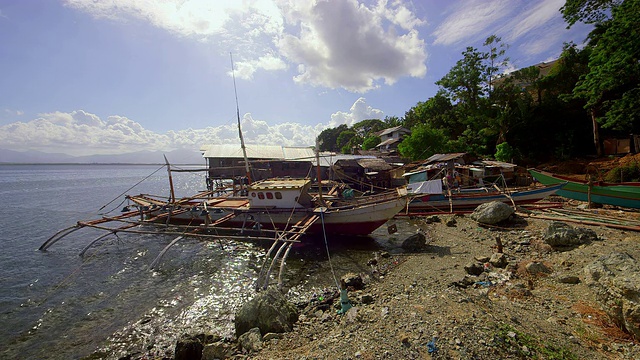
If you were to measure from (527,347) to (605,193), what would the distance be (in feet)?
64.4

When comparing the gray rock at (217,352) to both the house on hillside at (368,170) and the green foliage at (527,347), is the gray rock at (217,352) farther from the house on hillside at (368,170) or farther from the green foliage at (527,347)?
the house on hillside at (368,170)

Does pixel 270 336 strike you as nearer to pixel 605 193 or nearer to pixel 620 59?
pixel 605 193

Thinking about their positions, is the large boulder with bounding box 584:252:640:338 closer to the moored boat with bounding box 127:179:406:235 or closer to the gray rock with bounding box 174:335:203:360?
the moored boat with bounding box 127:179:406:235

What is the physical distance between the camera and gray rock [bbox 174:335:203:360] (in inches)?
279

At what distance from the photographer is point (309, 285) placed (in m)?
11.7

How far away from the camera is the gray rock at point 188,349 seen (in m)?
7.09

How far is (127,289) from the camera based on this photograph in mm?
12539

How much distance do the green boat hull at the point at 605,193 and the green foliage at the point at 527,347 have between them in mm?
18446

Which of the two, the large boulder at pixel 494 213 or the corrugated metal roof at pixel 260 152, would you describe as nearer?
the large boulder at pixel 494 213

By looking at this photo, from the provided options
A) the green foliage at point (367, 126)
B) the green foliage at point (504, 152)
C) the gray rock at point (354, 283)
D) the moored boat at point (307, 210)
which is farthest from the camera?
the green foliage at point (367, 126)

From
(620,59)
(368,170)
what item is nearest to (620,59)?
(620,59)

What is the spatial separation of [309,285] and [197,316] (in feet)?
15.4

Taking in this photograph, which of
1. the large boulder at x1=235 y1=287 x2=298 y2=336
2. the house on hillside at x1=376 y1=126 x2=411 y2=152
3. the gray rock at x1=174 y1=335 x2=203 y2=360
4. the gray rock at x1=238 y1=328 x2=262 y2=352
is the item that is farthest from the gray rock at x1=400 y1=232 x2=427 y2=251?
the house on hillside at x1=376 y1=126 x2=411 y2=152

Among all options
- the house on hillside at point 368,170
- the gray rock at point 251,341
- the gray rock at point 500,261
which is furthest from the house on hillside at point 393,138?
the gray rock at point 251,341
